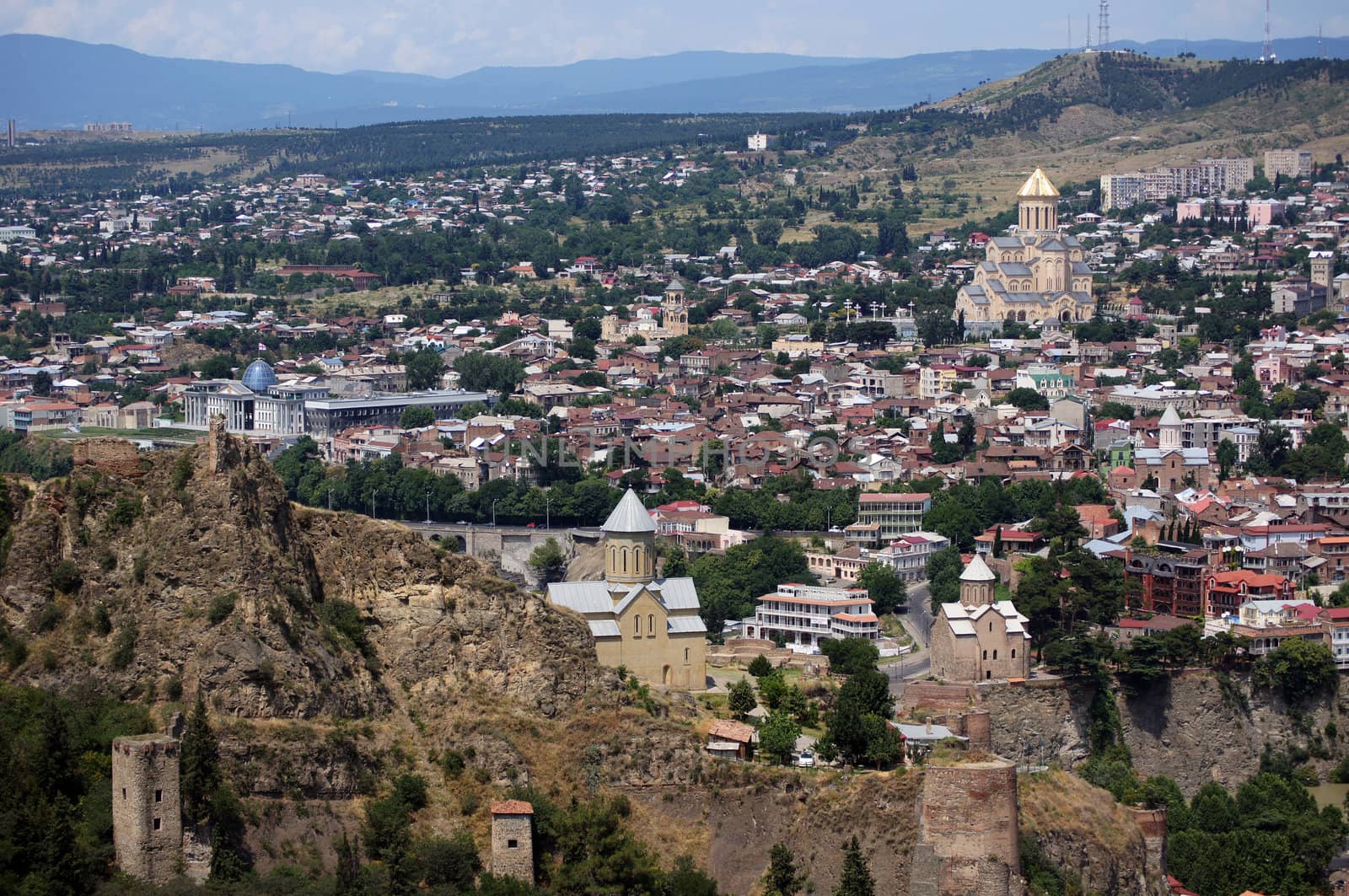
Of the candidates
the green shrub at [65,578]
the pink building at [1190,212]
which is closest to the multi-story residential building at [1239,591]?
the green shrub at [65,578]

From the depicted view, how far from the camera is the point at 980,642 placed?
123 ft

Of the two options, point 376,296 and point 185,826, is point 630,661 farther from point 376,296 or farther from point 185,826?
point 376,296

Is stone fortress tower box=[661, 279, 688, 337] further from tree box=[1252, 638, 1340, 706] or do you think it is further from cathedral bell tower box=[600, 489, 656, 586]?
cathedral bell tower box=[600, 489, 656, 586]

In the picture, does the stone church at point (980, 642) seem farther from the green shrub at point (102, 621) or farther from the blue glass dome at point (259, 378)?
the blue glass dome at point (259, 378)

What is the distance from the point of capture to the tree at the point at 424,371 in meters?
76.3

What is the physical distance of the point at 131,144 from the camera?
567 ft

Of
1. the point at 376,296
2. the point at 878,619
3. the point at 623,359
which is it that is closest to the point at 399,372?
the point at 623,359

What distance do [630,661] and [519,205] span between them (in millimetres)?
94897

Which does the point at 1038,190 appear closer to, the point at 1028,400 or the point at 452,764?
the point at 1028,400

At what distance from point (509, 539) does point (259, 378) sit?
2072 cm

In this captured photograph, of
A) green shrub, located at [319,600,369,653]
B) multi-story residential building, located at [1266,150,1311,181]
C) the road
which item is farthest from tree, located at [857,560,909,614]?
multi-story residential building, located at [1266,150,1311,181]

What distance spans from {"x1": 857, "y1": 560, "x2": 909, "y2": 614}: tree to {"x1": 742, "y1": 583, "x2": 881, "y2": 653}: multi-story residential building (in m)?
1.32

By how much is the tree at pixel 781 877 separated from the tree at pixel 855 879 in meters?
0.46

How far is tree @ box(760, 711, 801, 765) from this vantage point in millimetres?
26328
